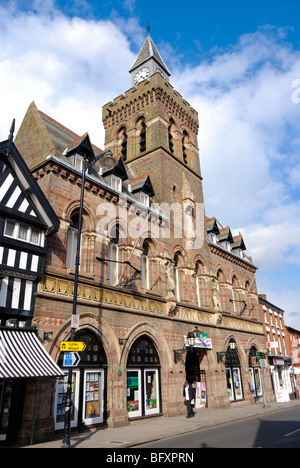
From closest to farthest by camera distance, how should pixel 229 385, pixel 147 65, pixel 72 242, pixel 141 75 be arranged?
pixel 72 242 < pixel 229 385 < pixel 147 65 < pixel 141 75

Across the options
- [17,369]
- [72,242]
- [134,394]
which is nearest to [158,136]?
[72,242]

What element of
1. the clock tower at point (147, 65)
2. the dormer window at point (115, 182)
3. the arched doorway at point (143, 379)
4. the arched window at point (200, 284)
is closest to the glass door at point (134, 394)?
the arched doorway at point (143, 379)

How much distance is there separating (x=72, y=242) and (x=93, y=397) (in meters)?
6.82

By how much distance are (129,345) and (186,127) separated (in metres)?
20.2

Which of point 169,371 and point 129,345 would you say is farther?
point 169,371

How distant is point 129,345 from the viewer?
16.8 meters

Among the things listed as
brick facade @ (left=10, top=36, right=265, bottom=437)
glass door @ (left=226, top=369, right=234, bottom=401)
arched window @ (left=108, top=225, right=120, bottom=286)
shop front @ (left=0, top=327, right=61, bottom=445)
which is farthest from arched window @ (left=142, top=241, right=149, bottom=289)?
glass door @ (left=226, top=369, right=234, bottom=401)

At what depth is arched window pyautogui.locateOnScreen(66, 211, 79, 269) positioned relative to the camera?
15.9 m

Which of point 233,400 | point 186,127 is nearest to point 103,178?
point 186,127

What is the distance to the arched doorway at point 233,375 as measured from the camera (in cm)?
2538

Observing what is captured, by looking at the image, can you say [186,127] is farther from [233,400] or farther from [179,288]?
[233,400]

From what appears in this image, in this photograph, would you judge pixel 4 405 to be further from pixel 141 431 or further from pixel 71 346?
pixel 141 431

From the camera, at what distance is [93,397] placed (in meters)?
14.5
